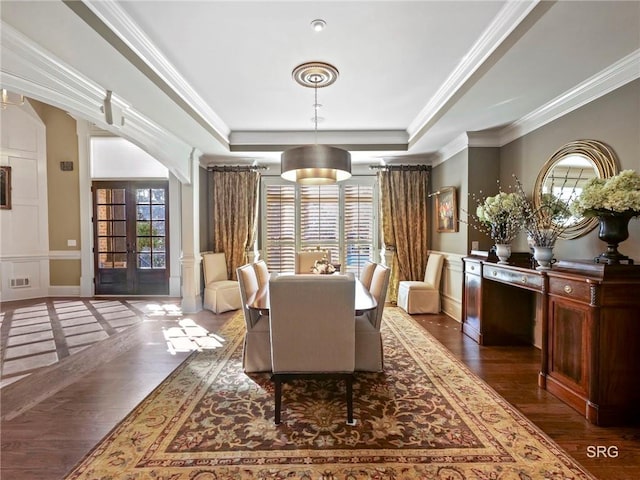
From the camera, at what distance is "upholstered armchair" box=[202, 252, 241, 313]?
4.92 meters

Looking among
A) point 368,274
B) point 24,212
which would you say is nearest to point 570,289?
point 368,274

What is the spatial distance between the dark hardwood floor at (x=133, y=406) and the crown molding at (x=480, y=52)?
2.75m

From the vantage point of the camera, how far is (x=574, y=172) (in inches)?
118

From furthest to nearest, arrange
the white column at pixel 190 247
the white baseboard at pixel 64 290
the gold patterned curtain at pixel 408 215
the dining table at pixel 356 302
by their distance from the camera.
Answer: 1. the white baseboard at pixel 64 290
2. the gold patterned curtain at pixel 408 215
3. the white column at pixel 190 247
4. the dining table at pixel 356 302

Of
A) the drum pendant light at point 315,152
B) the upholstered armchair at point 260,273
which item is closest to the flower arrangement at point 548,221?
the drum pendant light at point 315,152

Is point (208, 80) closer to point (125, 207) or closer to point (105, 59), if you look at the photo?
point (105, 59)

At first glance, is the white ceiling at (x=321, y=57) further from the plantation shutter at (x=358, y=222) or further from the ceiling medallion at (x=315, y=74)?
the plantation shutter at (x=358, y=222)

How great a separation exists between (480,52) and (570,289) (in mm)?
2030

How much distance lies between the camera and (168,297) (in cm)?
606

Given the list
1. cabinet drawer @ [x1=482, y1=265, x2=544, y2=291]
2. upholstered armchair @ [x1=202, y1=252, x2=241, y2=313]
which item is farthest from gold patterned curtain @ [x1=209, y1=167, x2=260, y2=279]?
cabinet drawer @ [x1=482, y1=265, x2=544, y2=291]

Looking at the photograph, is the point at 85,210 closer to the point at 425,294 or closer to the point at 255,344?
the point at 255,344

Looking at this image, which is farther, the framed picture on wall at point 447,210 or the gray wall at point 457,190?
the framed picture on wall at point 447,210

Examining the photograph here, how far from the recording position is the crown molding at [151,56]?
2.06m

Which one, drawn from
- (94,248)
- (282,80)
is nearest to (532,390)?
(282,80)
